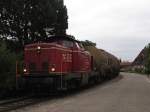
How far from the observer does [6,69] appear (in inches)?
915

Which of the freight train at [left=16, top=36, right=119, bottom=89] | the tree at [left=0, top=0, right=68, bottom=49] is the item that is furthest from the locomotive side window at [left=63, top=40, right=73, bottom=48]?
the tree at [left=0, top=0, right=68, bottom=49]

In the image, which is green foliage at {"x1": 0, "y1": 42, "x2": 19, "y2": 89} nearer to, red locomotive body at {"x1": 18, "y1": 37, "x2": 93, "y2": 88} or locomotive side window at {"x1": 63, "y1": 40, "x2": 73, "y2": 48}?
red locomotive body at {"x1": 18, "y1": 37, "x2": 93, "y2": 88}

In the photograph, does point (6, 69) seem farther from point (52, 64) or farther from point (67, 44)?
point (67, 44)

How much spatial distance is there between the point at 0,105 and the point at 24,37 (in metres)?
20.3

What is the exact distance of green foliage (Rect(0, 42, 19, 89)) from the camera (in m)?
22.4

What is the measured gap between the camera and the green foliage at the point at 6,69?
22447mm

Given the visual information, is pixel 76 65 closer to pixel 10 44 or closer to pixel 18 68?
pixel 18 68

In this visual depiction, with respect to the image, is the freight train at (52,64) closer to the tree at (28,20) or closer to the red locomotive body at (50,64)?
the red locomotive body at (50,64)

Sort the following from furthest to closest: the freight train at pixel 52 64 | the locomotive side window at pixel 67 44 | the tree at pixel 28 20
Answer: the tree at pixel 28 20
the locomotive side window at pixel 67 44
the freight train at pixel 52 64

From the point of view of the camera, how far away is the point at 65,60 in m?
24.1

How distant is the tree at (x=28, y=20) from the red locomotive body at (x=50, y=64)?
11267 mm

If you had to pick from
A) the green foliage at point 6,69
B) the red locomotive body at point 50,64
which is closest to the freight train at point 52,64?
the red locomotive body at point 50,64

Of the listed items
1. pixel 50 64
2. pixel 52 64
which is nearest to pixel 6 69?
pixel 50 64

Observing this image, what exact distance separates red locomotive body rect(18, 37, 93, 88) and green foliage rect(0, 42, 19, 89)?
65 cm
